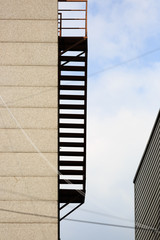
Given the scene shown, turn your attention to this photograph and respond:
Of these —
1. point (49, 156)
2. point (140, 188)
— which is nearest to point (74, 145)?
point (49, 156)

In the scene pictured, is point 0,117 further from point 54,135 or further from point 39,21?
point 39,21

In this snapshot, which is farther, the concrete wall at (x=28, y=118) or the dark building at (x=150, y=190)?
the dark building at (x=150, y=190)

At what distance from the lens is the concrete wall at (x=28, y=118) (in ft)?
42.4

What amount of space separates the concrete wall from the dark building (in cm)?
6469

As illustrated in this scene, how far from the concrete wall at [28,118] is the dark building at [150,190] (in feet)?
212

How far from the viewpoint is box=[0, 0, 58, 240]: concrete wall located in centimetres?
1292

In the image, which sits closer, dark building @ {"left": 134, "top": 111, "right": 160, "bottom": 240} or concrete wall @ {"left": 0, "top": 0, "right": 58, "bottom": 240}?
concrete wall @ {"left": 0, "top": 0, "right": 58, "bottom": 240}

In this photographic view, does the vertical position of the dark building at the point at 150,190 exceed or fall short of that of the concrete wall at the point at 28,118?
it falls short

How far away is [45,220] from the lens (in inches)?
509

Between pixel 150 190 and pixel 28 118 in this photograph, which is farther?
pixel 150 190

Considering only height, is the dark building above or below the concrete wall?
below

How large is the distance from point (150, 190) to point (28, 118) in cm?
8370

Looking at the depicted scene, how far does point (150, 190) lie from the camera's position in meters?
93.4

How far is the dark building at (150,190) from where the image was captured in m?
83.6
